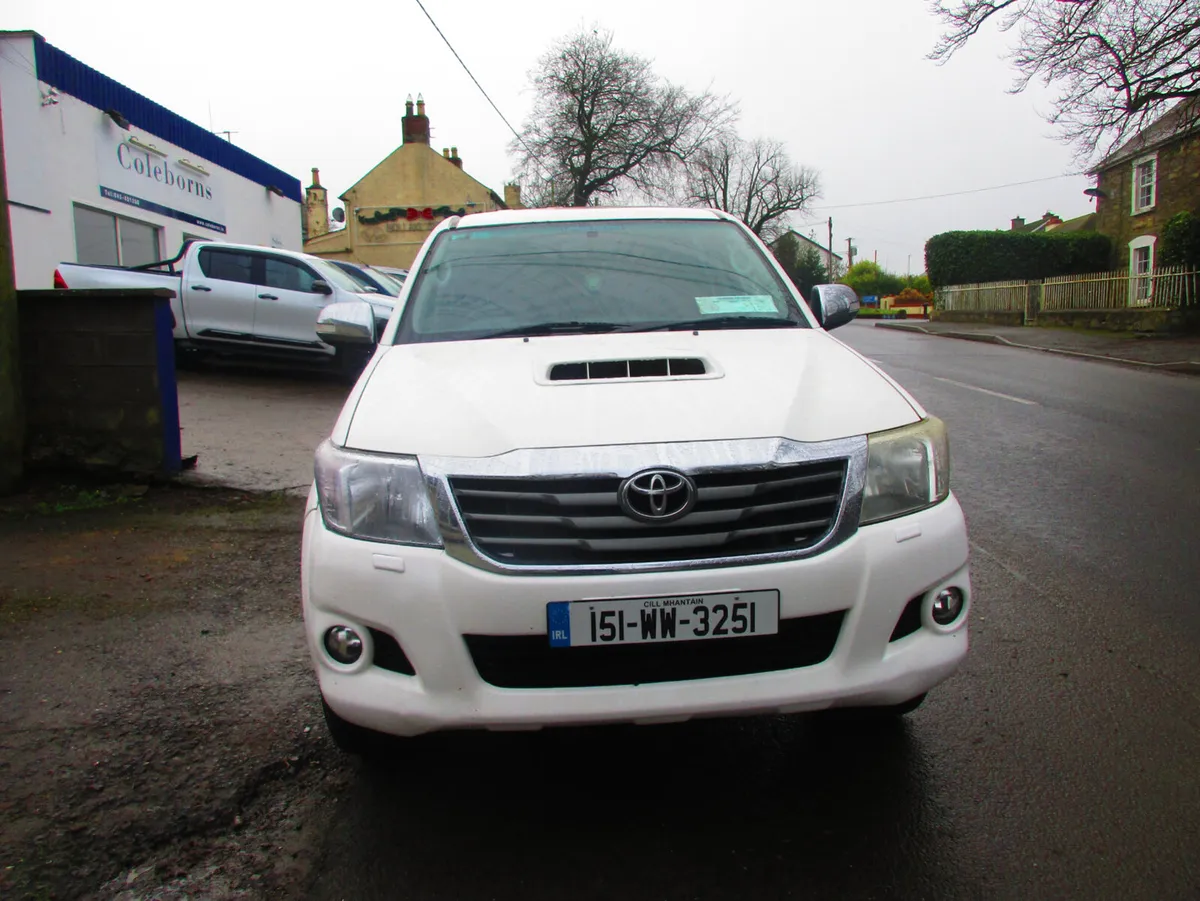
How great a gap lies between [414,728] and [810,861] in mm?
1006

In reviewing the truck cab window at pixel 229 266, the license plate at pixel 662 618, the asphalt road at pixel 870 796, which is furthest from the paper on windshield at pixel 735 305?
the truck cab window at pixel 229 266

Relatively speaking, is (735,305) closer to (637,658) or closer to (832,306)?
(832,306)

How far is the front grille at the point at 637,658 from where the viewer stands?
220cm

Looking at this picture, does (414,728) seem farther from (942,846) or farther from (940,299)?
(940,299)

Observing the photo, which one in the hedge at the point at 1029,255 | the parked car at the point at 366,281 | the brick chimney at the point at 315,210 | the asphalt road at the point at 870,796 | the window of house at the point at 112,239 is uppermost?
the brick chimney at the point at 315,210

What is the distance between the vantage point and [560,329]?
3232 mm

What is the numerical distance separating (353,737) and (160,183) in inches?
712

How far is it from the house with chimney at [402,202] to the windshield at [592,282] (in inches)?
1407

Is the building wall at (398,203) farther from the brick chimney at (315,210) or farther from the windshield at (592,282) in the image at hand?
the windshield at (592,282)

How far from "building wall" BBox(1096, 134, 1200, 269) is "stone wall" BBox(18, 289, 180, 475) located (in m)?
28.5

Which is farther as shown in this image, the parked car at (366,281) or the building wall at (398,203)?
the building wall at (398,203)

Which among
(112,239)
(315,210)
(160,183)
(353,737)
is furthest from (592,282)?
(315,210)

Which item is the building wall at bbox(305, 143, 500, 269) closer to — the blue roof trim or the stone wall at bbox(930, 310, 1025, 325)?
the blue roof trim

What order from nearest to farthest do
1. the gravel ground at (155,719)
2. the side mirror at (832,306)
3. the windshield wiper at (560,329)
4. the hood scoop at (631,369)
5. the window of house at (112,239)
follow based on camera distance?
the gravel ground at (155,719)
the hood scoop at (631,369)
the windshield wiper at (560,329)
the side mirror at (832,306)
the window of house at (112,239)
